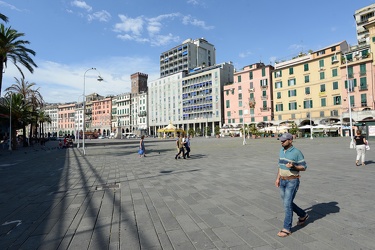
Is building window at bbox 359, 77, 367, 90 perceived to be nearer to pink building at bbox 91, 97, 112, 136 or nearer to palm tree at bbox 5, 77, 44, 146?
palm tree at bbox 5, 77, 44, 146

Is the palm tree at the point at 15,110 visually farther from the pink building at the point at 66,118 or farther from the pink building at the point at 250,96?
the pink building at the point at 66,118

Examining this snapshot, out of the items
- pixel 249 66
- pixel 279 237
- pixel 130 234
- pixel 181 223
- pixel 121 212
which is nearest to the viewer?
pixel 279 237

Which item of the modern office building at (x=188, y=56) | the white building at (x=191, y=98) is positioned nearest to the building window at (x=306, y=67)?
the white building at (x=191, y=98)

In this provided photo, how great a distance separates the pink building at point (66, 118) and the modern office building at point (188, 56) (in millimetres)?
59211

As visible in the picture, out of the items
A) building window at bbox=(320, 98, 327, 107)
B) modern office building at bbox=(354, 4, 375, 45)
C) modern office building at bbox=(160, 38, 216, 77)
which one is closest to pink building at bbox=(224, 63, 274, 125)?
building window at bbox=(320, 98, 327, 107)

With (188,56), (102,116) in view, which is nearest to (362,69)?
(188,56)

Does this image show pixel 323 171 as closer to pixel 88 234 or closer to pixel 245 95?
pixel 88 234

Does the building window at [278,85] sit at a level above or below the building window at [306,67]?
below

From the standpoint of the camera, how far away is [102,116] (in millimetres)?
122062

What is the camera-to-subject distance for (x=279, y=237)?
3.74m

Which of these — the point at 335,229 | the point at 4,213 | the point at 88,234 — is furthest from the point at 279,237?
the point at 4,213

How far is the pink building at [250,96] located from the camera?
6203cm

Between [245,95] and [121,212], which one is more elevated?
[245,95]

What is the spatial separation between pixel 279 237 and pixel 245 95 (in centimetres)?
6619
